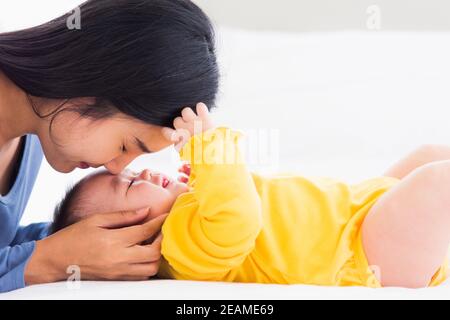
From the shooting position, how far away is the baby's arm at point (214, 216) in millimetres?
1095

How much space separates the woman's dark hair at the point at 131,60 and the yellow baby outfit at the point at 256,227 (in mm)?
106

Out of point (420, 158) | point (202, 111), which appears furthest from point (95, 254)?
point (420, 158)

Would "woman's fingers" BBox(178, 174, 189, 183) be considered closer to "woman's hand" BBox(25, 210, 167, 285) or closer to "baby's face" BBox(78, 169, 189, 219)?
"baby's face" BBox(78, 169, 189, 219)

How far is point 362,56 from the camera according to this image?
257 centimetres

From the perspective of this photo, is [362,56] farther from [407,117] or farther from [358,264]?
[358,264]

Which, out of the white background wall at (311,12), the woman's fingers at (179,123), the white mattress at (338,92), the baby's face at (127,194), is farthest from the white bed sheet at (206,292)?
the white background wall at (311,12)

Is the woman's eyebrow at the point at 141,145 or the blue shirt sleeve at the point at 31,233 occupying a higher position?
the woman's eyebrow at the point at 141,145

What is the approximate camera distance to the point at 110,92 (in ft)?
3.88

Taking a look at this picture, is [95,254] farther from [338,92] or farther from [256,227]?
[338,92]

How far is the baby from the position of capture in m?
1.11

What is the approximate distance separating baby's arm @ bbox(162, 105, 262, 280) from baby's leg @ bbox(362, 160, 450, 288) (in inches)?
8.7

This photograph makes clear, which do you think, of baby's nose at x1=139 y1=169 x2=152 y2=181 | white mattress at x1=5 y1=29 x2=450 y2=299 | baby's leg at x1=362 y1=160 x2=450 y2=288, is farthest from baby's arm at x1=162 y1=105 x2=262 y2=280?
white mattress at x1=5 y1=29 x2=450 y2=299

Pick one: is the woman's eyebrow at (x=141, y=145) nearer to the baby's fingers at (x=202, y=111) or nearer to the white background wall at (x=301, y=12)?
the baby's fingers at (x=202, y=111)
